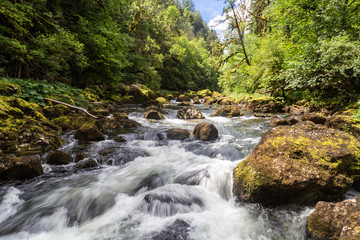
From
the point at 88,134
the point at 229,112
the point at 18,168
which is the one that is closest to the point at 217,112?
the point at 229,112

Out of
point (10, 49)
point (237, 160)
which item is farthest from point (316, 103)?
point (10, 49)

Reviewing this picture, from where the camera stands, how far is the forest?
631cm

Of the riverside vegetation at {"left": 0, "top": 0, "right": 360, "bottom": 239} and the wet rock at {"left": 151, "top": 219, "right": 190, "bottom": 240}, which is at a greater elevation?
the riverside vegetation at {"left": 0, "top": 0, "right": 360, "bottom": 239}

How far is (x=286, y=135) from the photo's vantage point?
9.88ft

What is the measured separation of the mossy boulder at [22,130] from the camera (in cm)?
388

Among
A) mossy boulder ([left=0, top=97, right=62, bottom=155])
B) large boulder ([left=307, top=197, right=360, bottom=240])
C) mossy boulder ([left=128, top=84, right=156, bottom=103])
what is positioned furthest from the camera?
mossy boulder ([left=128, top=84, right=156, bottom=103])

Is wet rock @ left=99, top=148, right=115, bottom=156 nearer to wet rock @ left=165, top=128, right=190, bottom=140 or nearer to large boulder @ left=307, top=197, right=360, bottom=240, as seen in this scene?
wet rock @ left=165, top=128, right=190, bottom=140

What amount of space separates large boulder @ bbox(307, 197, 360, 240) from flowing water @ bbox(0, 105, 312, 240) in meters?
0.17

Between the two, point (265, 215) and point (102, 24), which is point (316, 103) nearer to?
point (265, 215)

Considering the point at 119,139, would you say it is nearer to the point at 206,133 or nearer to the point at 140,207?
the point at 206,133

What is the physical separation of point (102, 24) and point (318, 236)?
44.2 ft

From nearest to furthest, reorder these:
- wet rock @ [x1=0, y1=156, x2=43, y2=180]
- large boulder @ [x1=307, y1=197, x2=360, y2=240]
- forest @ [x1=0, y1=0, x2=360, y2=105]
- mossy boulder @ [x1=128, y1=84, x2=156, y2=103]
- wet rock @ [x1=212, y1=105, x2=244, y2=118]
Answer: large boulder @ [x1=307, y1=197, x2=360, y2=240] < wet rock @ [x1=0, y1=156, x2=43, y2=180] < forest @ [x1=0, y1=0, x2=360, y2=105] < wet rock @ [x1=212, y1=105, x2=244, y2=118] < mossy boulder @ [x1=128, y1=84, x2=156, y2=103]

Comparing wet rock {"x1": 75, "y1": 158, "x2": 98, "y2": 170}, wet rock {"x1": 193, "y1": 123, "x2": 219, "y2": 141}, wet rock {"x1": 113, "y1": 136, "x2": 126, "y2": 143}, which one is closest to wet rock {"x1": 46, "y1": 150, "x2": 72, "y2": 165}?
wet rock {"x1": 75, "y1": 158, "x2": 98, "y2": 170}

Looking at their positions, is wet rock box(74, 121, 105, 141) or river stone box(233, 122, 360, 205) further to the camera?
wet rock box(74, 121, 105, 141)
